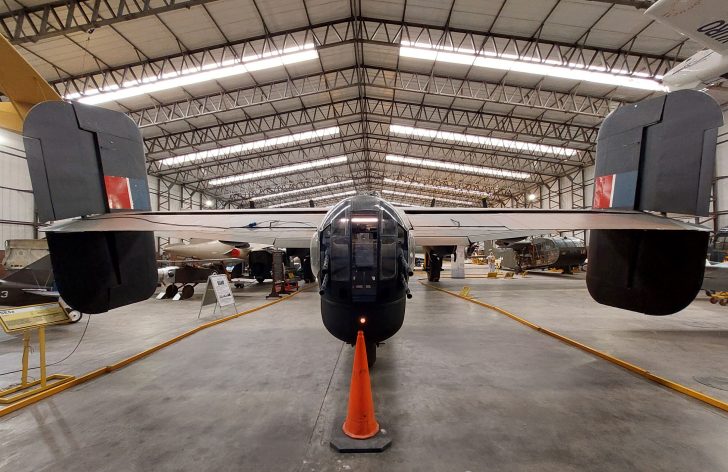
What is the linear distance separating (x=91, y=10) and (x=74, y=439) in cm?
1467

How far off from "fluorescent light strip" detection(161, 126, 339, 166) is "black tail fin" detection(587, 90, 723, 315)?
22627mm

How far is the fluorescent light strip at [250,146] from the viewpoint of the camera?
25.4 metres

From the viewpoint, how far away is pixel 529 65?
14117 millimetres

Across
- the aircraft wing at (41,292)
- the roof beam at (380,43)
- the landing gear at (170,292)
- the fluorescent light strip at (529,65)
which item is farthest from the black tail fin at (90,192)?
the fluorescent light strip at (529,65)

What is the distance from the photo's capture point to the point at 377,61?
1764 centimetres

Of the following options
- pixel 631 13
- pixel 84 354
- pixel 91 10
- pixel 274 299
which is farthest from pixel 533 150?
pixel 84 354

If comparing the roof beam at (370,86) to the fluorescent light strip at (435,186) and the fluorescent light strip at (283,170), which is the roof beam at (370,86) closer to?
the fluorescent light strip at (283,170)

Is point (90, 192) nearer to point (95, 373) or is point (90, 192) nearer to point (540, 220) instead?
point (95, 373)

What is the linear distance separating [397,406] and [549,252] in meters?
20.7

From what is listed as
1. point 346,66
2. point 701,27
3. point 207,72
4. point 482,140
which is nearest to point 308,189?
point 482,140

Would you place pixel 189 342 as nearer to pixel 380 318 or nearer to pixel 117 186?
pixel 117 186

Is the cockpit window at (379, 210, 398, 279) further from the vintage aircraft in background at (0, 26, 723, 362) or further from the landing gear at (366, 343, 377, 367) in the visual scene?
the landing gear at (366, 343, 377, 367)

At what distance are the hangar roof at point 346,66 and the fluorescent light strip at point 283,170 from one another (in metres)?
2.33

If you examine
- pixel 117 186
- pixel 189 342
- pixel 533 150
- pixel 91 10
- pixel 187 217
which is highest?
pixel 91 10
